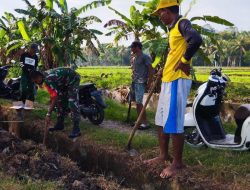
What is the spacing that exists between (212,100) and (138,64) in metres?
2.26

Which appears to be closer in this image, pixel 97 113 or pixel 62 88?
pixel 62 88

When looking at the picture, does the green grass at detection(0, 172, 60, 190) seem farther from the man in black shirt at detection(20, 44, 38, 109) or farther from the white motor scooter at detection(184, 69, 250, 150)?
the man in black shirt at detection(20, 44, 38, 109)

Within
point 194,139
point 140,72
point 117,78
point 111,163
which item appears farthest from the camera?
point 117,78

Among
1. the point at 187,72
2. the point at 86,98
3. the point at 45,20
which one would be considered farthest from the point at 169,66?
the point at 45,20

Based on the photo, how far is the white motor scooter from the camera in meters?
5.06

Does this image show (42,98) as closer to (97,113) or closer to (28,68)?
(28,68)

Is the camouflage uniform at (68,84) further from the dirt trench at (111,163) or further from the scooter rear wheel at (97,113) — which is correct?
the scooter rear wheel at (97,113)

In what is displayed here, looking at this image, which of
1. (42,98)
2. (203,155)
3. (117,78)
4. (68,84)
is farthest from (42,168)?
(117,78)

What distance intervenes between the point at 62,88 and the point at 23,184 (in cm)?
257

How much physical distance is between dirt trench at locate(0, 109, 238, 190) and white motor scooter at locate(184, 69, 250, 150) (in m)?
0.76

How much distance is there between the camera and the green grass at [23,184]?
3.94 m

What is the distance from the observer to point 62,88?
6473 mm

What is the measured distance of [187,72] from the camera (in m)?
4.22

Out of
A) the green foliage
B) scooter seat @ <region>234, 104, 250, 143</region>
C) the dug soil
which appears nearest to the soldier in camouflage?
the dug soil
